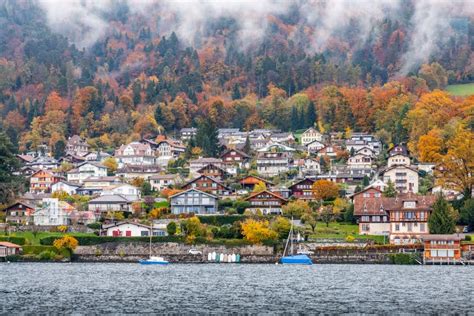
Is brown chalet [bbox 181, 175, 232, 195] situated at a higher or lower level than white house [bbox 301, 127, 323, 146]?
lower

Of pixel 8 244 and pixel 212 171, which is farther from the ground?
pixel 212 171

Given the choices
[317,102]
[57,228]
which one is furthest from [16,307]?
[317,102]

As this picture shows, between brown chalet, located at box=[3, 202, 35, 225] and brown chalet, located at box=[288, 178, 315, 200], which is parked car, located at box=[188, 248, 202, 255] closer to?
brown chalet, located at box=[3, 202, 35, 225]

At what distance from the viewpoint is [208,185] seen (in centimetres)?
11612

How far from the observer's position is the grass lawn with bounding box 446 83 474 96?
167625 millimetres

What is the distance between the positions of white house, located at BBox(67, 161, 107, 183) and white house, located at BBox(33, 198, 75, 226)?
2887 cm

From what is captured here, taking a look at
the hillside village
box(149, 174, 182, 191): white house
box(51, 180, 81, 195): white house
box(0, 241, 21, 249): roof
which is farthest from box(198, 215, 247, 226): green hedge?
box(51, 180, 81, 195): white house

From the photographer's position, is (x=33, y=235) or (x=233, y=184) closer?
(x=33, y=235)

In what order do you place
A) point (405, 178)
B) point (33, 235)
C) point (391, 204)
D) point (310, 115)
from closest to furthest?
1. point (33, 235)
2. point (391, 204)
3. point (405, 178)
4. point (310, 115)

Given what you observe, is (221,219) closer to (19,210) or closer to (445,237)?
(19,210)

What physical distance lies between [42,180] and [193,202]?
30524 millimetres

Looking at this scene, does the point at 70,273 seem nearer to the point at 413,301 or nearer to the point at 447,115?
the point at 413,301

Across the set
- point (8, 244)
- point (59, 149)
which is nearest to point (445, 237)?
point (8, 244)

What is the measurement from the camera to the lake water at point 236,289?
5241 centimetres
